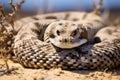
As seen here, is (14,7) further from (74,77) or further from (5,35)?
(74,77)

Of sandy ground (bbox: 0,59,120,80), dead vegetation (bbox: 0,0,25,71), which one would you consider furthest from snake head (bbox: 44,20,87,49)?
dead vegetation (bbox: 0,0,25,71)

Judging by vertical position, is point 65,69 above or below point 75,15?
below

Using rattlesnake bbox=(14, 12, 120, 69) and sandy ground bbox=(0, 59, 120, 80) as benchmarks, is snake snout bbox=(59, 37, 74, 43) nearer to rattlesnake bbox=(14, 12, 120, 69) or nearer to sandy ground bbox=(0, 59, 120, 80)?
rattlesnake bbox=(14, 12, 120, 69)

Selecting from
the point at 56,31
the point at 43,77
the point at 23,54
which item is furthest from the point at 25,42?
the point at 43,77

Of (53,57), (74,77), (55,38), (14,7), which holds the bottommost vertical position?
(74,77)

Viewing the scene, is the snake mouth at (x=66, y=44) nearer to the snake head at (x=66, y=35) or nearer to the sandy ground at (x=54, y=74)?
the snake head at (x=66, y=35)

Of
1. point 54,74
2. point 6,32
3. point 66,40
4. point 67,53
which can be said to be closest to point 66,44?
point 66,40

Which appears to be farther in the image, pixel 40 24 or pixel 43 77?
pixel 40 24

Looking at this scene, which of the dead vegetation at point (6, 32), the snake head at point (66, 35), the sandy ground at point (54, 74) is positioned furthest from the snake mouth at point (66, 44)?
the dead vegetation at point (6, 32)
